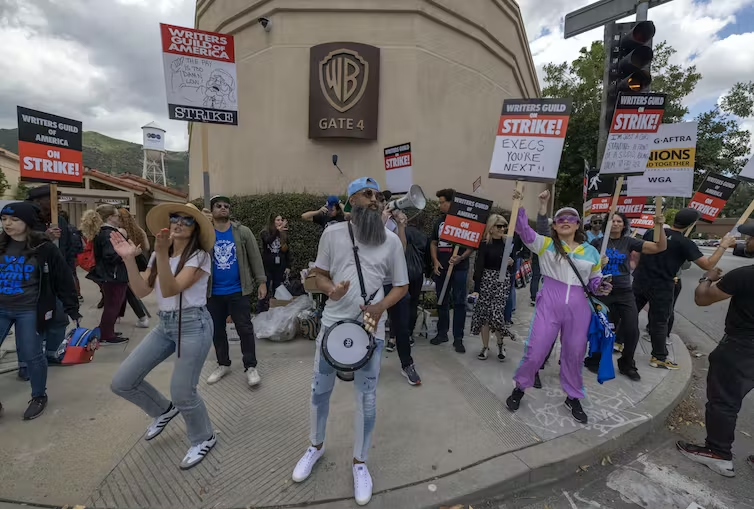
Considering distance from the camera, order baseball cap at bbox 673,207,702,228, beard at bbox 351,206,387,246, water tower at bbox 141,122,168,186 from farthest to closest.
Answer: water tower at bbox 141,122,168,186 < baseball cap at bbox 673,207,702,228 < beard at bbox 351,206,387,246

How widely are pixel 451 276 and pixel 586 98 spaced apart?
702 inches

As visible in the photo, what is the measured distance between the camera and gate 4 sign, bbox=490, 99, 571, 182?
12.1 ft

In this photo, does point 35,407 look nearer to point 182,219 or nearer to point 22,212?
point 22,212

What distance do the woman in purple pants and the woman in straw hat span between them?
263 cm

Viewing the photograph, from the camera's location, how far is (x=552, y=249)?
3.30m

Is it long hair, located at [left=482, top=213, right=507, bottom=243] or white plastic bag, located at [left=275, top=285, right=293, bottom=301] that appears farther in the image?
white plastic bag, located at [left=275, top=285, right=293, bottom=301]

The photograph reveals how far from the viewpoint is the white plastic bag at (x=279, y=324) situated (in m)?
5.10

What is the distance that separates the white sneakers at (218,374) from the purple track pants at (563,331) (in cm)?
304

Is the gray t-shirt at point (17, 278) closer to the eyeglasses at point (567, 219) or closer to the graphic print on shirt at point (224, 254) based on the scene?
the graphic print on shirt at point (224, 254)

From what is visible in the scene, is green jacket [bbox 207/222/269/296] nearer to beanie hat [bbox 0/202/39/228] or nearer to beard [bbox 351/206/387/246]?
beanie hat [bbox 0/202/39/228]

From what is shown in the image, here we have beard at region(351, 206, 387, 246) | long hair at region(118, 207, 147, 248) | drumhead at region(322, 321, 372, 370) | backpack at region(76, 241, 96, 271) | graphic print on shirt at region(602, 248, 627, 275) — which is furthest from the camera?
backpack at region(76, 241, 96, 271)

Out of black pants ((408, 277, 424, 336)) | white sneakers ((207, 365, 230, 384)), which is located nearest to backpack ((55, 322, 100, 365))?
white sneakers ((207, 365, 230, 384))

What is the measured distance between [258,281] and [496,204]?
7611mm

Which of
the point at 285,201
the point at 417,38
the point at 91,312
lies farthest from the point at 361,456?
the point at 417,38
